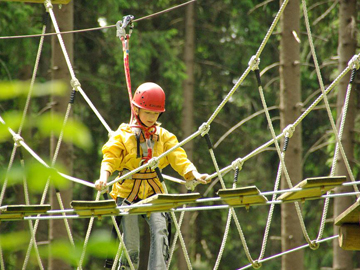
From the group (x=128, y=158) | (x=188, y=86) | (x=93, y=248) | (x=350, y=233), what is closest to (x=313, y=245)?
(x=350, y=233)

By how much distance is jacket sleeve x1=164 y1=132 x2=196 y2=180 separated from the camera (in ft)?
12.7

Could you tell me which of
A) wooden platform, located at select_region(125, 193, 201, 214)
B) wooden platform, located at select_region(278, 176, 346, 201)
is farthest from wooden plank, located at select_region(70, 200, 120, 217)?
wooden platform, located at select_region(278, 176, 346, 201)

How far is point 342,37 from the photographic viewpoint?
23.0 ft

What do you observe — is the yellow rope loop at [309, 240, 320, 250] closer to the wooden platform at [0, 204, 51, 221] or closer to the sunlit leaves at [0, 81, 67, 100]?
the wooden platform at [0, 204, 51, 221]

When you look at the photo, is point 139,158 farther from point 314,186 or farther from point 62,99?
point 62,99

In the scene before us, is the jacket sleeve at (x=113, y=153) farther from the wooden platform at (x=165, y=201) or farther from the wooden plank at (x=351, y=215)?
the wooden plank at (x=351, y=215)

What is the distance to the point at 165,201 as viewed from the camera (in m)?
3.18

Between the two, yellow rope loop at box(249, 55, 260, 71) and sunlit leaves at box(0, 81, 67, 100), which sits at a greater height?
yellow rope loop at box(249, 55, 260, 71)

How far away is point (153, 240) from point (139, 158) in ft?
1.50

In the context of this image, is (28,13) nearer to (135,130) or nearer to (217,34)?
(217,34)

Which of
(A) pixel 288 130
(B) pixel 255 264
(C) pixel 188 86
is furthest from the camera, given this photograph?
(C) pixel 188 86

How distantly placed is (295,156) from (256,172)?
18.6ft

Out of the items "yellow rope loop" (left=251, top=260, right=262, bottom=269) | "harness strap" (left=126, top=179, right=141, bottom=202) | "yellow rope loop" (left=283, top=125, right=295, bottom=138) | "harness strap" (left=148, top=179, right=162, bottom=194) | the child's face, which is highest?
"yellow rope loop" (left=283, top=125, right=295, bottom=138)

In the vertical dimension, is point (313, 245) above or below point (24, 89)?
above
